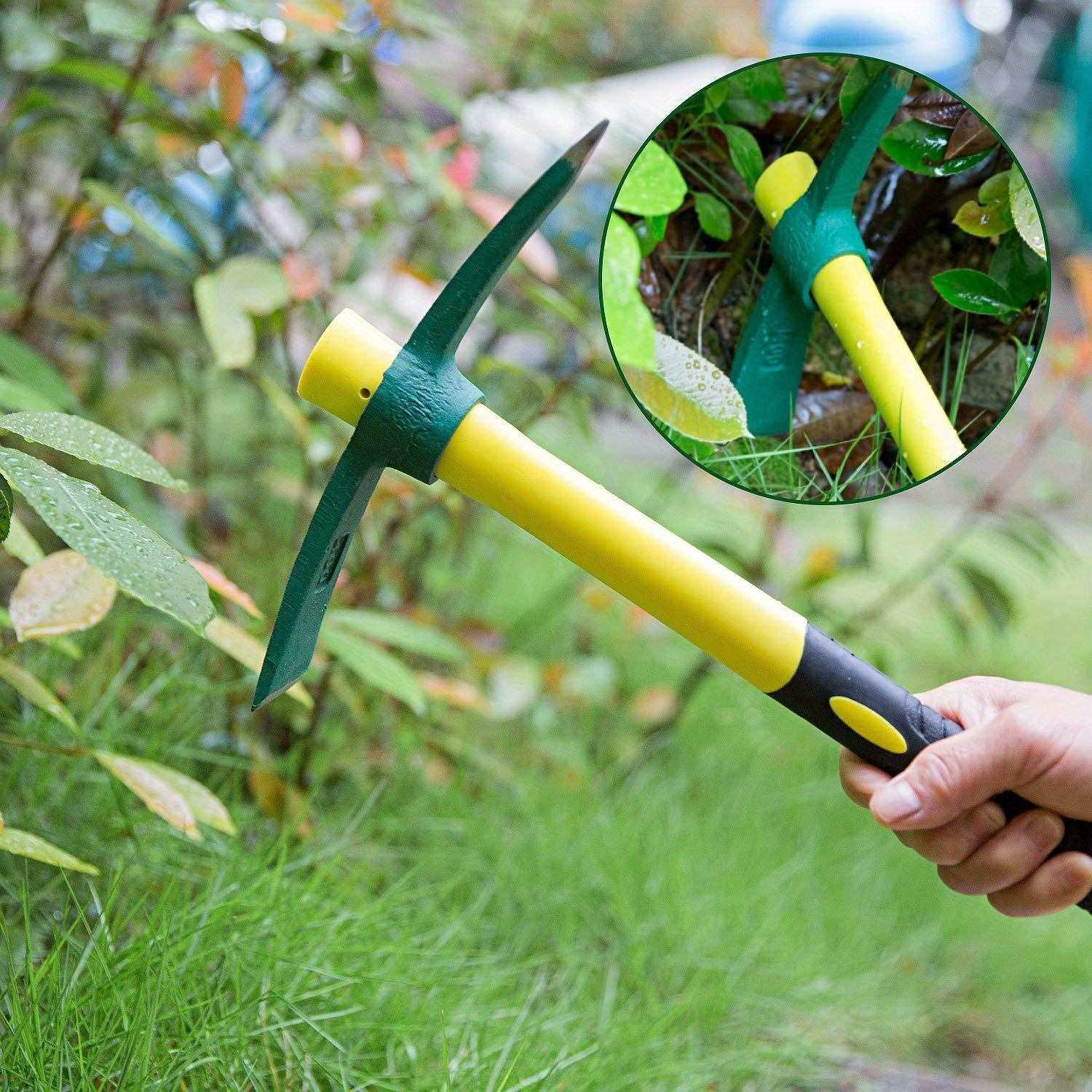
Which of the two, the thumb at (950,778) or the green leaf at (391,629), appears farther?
the green leaf at (391,629)

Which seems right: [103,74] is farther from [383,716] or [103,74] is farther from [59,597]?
[383,716]

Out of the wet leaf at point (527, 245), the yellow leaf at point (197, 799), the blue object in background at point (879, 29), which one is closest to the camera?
the yellow leaf at point (197, 799)

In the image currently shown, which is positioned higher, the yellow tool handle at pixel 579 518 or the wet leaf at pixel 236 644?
the yellow tool handle at pixel 579 518

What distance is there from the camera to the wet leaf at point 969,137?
64 cm


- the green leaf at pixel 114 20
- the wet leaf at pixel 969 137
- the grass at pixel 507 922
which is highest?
the wet leaf at pixel 969 137

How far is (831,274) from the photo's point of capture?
659mm

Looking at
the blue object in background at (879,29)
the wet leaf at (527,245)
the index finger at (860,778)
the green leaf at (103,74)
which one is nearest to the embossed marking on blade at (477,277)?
the index finger at (860,778)

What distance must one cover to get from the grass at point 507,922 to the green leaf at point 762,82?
0.70 metres

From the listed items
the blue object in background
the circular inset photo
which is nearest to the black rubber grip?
the circular inset photo

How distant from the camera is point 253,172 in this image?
3.98 feet

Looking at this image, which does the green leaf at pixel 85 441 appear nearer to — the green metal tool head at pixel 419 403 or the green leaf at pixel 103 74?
the green metal tool head at pixel 419 403

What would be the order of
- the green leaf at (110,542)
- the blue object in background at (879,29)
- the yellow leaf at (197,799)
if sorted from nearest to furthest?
the green leaf at (110,542)
the yellow leaf at (197,799)
the blue object in background at (879,29)

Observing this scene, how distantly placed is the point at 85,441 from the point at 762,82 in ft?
1.60

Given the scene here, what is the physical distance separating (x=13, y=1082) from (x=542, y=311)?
1253 mm
